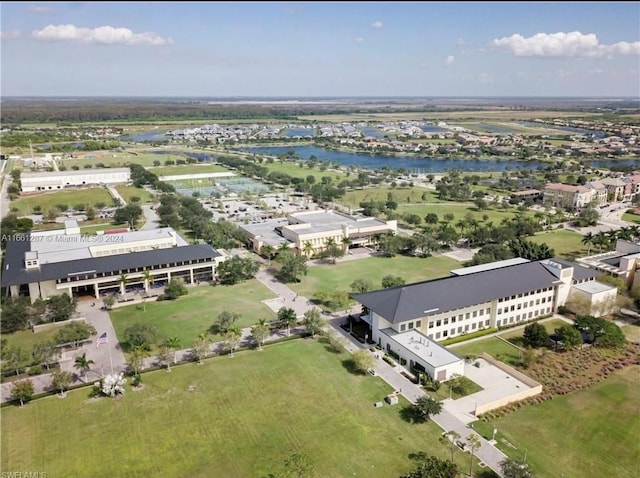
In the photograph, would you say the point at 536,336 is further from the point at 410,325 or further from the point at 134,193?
the point at 134,193

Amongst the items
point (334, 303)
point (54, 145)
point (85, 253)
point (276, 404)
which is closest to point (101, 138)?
point (54, 145)

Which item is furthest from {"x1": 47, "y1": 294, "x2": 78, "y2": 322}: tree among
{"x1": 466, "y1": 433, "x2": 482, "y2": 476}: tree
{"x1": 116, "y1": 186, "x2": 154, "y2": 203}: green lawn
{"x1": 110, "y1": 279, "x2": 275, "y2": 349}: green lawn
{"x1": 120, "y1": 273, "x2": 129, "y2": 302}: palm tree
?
{"x1": 116, "y1": 186, "x2": 154, "y2": 203}: green lawn

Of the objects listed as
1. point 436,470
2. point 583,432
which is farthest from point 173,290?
point 583,432

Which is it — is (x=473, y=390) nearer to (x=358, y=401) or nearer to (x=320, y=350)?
(x=358, y=401)

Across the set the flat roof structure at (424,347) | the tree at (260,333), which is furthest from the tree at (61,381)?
the flat roof structure at (424,347)

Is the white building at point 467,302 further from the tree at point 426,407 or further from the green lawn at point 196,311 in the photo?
the green lawn at point 196,311
